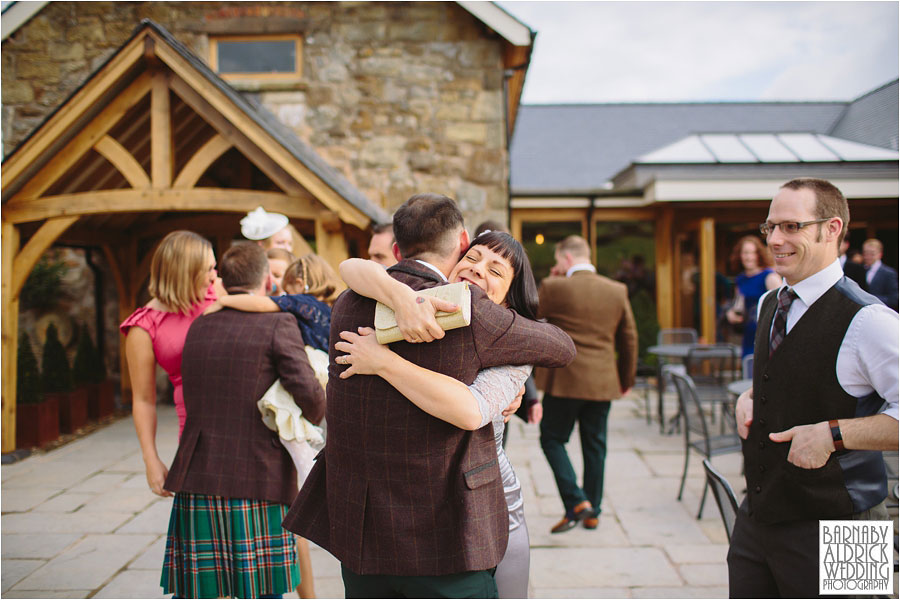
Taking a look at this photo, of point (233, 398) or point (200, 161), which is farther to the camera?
point (200, 161)

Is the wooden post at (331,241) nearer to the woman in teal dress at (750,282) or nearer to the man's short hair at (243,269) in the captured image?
the man's short hair at (243,269)

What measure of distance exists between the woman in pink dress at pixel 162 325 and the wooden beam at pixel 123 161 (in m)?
3.05

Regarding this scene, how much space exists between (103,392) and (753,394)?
8.05 metres

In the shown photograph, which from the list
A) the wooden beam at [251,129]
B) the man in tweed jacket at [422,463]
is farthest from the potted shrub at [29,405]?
the man in tweed jacket at [422,463]

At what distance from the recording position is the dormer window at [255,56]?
7984mm

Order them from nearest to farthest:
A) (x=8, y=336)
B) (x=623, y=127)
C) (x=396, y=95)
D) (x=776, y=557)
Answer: (x=776, y=557) < (x=8, y=336) < (x=396, y=95) < (x=623, y=127)

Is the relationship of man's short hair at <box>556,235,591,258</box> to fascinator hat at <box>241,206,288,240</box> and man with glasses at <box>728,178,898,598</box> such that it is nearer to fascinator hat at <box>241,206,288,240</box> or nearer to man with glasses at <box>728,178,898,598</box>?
fascinator hat at <box>241,206,288,240</box>

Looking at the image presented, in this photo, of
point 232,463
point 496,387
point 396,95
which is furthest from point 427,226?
point 396,95

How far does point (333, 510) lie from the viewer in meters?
1.65

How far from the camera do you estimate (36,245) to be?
18.9ft

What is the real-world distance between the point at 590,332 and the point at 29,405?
577cm

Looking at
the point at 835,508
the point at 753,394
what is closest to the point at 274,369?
the point at 753,394

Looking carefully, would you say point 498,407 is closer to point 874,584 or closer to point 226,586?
point 874,584

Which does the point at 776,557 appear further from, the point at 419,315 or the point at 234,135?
the point at 234,135
